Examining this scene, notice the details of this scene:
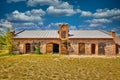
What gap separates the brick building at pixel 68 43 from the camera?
34.9 meters

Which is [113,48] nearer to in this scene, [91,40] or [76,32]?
[91,40]

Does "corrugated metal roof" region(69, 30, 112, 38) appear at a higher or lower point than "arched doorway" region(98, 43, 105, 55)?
higher

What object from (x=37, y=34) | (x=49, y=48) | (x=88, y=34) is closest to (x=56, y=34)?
(x=49, y=48)

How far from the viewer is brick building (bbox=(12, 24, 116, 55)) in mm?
34906

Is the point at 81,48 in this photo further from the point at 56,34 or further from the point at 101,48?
the point at 56,34

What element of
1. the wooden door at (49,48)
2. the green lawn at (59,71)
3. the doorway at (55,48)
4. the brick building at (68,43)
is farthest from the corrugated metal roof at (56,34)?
the green lawn at (59,71)

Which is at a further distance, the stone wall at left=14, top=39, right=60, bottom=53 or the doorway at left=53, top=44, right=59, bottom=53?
the doorway at left=53, top=44, right=59, bottom=53

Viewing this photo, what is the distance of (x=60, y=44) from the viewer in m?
35.5

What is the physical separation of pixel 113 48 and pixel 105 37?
2.56 m

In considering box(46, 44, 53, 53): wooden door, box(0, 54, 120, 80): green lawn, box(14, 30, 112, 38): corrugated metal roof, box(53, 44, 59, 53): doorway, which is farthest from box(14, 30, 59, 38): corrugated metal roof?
box(0, 54, 120, 80): green lawn

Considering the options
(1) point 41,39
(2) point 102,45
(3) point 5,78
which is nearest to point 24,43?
(1) point 41,39

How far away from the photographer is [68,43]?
115ft

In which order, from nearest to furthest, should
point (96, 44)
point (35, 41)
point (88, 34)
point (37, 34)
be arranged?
point (96, 44) < point (35, 41) < point (88, 34) < point (37, 34)

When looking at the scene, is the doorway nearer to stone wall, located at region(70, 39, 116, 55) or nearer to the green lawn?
stone wall, located at region(70, 39, 116, 55)
